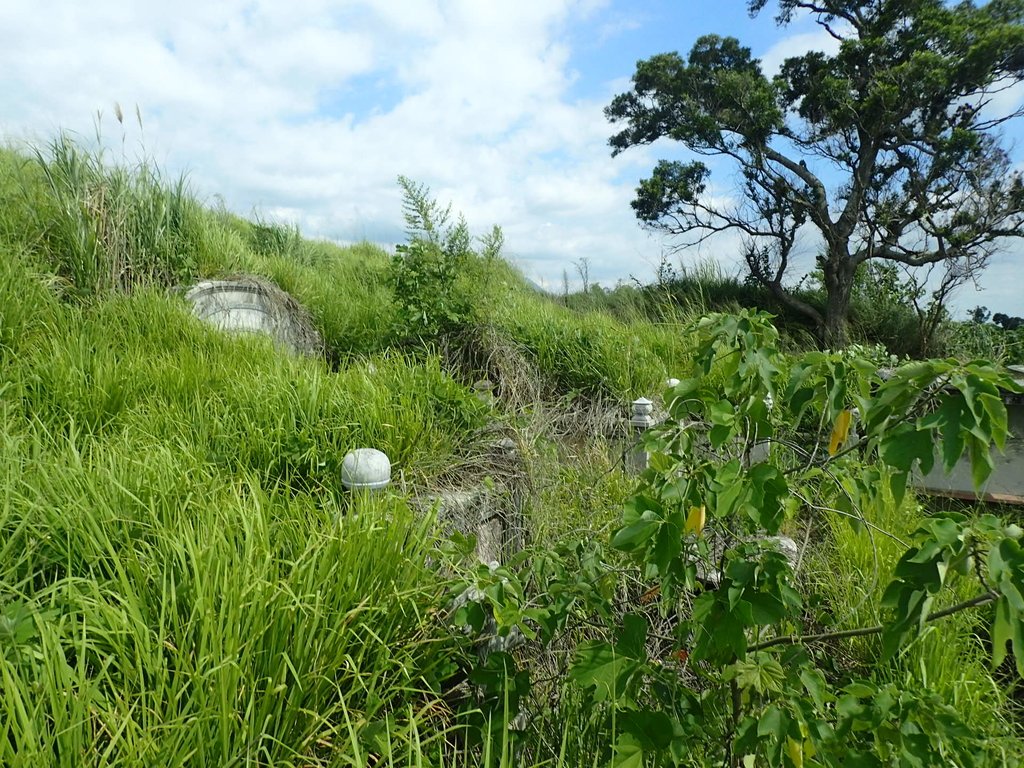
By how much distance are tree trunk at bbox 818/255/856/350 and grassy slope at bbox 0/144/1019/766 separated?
450 cm

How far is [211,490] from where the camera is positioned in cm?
185

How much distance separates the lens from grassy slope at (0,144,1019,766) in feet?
3.90

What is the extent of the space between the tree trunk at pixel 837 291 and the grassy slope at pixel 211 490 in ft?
14.8

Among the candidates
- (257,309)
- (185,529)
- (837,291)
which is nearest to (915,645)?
(185,529)

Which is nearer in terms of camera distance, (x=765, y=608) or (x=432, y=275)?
(x=765, y=608)

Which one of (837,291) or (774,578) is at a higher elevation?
(837,291)

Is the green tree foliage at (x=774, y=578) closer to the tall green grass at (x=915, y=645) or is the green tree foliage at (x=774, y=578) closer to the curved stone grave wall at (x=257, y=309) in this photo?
the tall green grass at (x=915, y=645)

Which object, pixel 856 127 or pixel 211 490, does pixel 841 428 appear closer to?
pixel 211 490

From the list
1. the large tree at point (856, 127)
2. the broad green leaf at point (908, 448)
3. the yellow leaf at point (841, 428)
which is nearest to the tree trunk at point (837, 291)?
the large tree at point (856, 127)

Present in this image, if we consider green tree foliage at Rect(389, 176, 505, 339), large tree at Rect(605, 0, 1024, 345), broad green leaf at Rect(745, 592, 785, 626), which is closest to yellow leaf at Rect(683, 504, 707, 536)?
broad green leaf at Rect(745, 592, 785, 626)

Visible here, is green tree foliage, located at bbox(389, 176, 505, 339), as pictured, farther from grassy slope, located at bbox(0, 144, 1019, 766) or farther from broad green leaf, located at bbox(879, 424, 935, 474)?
broad green leaf, located at bbox(879, 424, 935, 474)

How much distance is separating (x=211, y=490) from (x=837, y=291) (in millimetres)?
8583

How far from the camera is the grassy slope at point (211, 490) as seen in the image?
1.19m

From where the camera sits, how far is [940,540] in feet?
3.06
